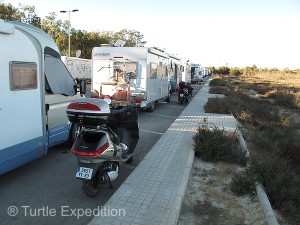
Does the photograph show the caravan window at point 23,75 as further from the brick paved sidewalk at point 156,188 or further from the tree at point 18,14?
the tree at point 18,14

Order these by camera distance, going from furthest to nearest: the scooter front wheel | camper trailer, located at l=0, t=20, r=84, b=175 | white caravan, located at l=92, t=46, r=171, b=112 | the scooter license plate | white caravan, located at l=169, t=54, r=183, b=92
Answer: white caravan, located at l=169, t=54, r=183, b=92
white caravan, located at l=92, t=46, r=171, b=112
camper trailer, located at l=0, t=20, r=84, b=175
the scooter front wheel
the scooter license plate

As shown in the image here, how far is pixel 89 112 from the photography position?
15.1 ft

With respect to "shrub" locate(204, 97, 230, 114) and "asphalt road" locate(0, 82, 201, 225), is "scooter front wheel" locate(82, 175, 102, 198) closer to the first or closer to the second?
"asphalt road" locate(0, 82, 201, 225)

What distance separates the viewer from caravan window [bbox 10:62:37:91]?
5.13m

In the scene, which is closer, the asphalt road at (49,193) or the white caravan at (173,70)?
the asphalt road at (49,193)

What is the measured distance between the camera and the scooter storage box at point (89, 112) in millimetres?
4613

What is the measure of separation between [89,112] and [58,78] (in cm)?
269

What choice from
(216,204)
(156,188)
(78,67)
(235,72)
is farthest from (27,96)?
(235,72)

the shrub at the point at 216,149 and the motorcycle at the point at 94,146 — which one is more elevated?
the motorcycle at the point at 94,146

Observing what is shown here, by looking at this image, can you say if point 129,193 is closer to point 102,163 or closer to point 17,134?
point 102,163

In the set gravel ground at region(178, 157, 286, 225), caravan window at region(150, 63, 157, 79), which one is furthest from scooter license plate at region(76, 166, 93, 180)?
caravan window at region(150, 63, 157, 79)

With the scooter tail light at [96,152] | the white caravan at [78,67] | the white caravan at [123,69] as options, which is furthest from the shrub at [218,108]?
the white caravan at [78,67]

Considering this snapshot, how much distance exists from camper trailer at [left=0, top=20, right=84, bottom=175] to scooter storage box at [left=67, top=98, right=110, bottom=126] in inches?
46.6

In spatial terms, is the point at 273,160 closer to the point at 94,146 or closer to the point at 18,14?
the point at 94,146
